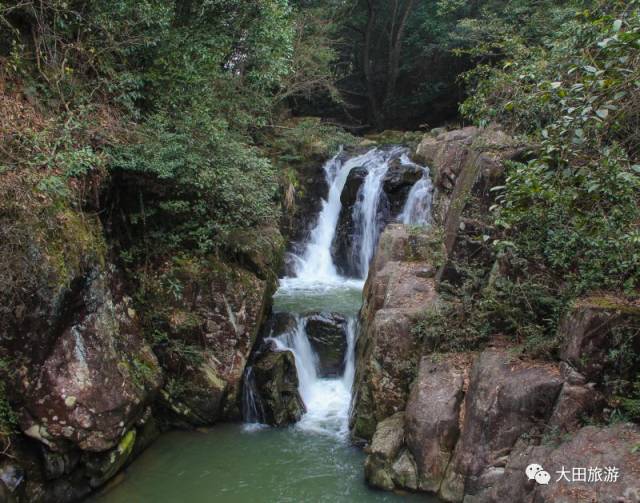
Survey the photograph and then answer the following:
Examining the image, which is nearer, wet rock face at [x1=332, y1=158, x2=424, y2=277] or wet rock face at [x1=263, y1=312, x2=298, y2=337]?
wet rock face at [x1=263, y1=312, x2=298, y2=337]

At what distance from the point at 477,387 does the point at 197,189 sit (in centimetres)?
540

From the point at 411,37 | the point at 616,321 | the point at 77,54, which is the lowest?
the point at 616,321

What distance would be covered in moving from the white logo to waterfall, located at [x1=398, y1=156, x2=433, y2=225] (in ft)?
28.2

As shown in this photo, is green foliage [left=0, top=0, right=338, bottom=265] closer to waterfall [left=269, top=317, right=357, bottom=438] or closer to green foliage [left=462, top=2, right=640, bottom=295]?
waterfall [left=269, top=317, right=357, bottom=438]

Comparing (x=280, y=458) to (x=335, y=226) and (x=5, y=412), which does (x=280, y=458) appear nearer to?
(x=5, y=412)

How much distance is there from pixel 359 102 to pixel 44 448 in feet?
69.0

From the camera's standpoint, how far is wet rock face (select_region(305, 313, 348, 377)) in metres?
9.83

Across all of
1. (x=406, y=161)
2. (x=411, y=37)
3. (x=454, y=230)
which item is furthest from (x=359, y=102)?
(x=454, y=230)

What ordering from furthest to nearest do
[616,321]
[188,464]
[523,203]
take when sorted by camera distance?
1. [188,464]
2. [523,203]
3. [616,321]

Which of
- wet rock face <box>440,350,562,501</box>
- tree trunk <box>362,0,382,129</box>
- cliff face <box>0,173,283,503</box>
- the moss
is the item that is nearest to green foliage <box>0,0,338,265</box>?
cliff face <box>0,173,283,503</box>

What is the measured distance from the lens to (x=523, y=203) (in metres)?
6.10

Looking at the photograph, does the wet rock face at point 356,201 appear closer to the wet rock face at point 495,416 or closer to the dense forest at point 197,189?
the dense forest at point 197,189

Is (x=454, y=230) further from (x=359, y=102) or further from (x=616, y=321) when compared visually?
(x=359, y=102)

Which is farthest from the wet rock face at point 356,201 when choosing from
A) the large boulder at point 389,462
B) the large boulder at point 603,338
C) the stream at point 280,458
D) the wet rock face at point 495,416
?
the large boulder at point 603,338
